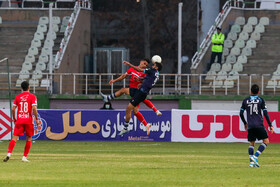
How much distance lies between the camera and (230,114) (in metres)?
32.5

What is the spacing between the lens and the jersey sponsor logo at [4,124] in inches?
1259

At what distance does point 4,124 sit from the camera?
32.1 meters

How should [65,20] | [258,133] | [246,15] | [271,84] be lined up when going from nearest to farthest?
[258,133] → [271,84] → [65,20] → [246,15]

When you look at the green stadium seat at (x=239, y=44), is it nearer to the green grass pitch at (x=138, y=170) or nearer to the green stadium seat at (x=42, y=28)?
the green stadium seat at (x=42, y=28)

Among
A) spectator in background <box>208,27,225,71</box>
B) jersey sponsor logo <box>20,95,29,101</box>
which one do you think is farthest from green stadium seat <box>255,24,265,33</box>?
jersey sponsor logo <box>20,95,29,101</box>

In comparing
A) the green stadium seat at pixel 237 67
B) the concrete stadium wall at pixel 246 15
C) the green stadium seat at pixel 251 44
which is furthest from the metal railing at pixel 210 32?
the green stadium seat at pixel 251 44

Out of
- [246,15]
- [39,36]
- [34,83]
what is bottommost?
[34,83]

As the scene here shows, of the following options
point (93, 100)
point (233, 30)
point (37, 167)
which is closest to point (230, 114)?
point (93, 100)

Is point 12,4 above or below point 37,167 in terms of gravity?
above

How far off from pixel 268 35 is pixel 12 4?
1568cm

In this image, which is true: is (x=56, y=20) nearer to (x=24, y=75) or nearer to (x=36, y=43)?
(x=36, y=43)

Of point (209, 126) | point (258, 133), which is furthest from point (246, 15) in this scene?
point (258, 133)

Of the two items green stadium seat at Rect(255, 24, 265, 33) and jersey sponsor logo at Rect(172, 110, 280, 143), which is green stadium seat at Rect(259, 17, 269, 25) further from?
jersey sponsor logo at Rect(172, 110, 280, 143)

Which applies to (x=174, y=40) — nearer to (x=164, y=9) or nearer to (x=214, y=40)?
(x=164, y=9)
